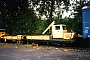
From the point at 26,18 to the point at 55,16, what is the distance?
171 inches

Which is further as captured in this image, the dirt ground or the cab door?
the cab door

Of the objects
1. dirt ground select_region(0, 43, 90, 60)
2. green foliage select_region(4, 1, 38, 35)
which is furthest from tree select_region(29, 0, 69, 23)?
dirt ground select_region(0, 43, 90, 60)

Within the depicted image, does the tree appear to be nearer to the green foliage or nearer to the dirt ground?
the green foliage

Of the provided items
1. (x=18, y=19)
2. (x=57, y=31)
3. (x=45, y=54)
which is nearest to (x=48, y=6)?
(x=18, y=19)

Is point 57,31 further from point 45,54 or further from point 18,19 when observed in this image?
point 18,19

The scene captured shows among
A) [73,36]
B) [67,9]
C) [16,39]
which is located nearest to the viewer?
[73,36]

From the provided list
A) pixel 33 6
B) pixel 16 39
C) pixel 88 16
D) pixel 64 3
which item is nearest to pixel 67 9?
pixel 64 3

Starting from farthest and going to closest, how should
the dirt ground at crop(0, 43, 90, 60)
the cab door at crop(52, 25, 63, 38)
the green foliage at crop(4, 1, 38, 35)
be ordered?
the green foliage at crop(4, 1, 38, 35) → the cab door at crop(52, 25, 63, 38) → the dirt ground at crop(0, 43, 90, 60)

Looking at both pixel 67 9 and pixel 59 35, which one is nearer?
pixel 59 35

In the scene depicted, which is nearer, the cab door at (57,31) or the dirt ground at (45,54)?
the dirt ground at (45,54)

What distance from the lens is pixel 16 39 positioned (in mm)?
27422

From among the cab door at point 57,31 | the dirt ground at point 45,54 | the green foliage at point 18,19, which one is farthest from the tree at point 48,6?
the dirt ground at point 45,54

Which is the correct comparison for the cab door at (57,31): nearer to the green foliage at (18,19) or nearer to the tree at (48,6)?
the tree at (48,6)

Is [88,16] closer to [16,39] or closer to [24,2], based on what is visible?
[16,39]
